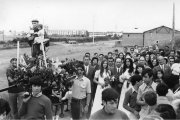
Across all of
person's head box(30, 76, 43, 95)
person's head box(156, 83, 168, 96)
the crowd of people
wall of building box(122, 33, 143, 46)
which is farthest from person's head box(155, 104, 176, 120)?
wall of building box(122, 33, 143, 46)

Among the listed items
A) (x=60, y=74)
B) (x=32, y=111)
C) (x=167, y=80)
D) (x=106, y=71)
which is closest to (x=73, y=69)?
(x=60, y=74)

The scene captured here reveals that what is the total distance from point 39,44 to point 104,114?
4.77m

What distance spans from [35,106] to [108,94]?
1.14 metres

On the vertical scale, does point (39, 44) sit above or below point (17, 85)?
above

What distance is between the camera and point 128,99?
13.9 ft

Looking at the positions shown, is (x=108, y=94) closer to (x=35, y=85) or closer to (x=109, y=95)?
(x=109, y=95)

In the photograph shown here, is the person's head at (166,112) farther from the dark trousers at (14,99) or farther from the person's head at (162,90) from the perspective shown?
the dark trousers at (14,99)

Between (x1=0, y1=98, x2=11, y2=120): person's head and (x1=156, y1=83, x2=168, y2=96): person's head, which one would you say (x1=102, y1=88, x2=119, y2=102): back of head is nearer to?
(x1=156, y1=83, x2=168, y2=96): person's head

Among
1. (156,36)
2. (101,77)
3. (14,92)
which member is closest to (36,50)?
(14,92)

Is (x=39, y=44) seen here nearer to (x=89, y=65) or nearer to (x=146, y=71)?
(x=89, y=65)

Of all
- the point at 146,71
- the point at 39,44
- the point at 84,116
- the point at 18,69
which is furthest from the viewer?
the point at 39,44

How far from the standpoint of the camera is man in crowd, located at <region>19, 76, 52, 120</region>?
365cm

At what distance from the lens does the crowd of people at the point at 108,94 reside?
3016 mm

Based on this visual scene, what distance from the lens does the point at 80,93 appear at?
557 centimetres
